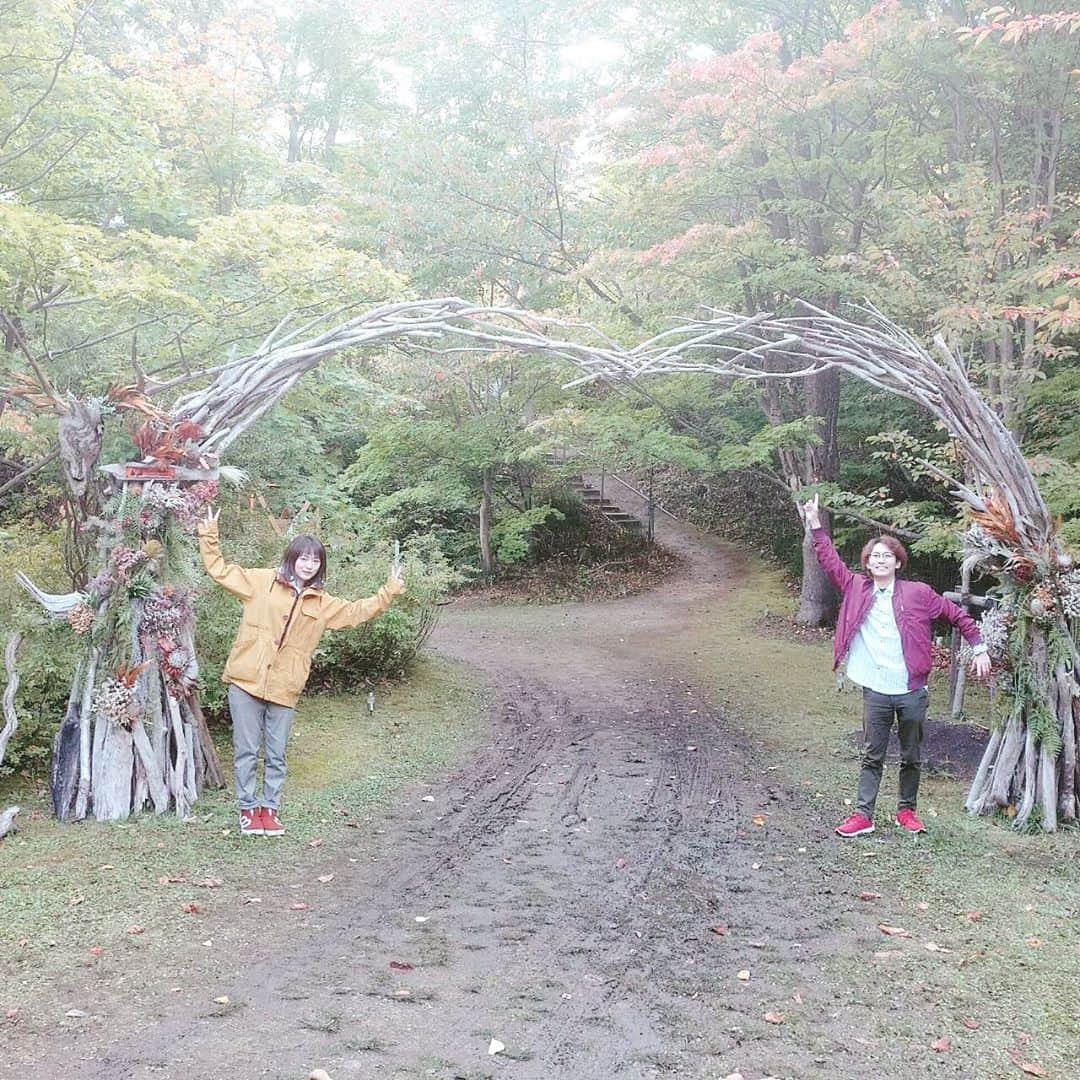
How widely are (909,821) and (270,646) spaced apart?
3379mm

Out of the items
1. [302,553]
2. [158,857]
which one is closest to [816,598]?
[302,553]

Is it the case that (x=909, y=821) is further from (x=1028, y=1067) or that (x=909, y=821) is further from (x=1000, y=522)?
(x=1028, y=1067)

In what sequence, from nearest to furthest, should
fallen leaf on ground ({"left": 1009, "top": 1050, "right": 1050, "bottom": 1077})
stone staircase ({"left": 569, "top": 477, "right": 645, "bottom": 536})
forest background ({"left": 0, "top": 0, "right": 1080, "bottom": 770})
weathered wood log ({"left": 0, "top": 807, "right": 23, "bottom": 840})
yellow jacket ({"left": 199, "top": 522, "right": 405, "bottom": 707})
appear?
fallen leaf on ground ({"left": 1009, "top": 1050, "right": 1050, "bottom": 1077})
weathered wood log ({"left": 0, "top": 807, "right": 23, "bottom": 840})
yellow jacket ({"left": 199, "top": 522, "right": 405, "bottom": 707})
forest background ({"left": 0, "top": 0, "right": 1080, "bottom": 770})
stone staircase ({"left": 569, "top": 477, "right": 645, "bottom": 536})

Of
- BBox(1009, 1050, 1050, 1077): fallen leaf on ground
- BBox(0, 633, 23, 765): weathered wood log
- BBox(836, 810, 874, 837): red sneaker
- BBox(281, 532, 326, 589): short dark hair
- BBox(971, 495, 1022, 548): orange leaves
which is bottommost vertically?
BBox(836, 810, 874, 837): red sneaker

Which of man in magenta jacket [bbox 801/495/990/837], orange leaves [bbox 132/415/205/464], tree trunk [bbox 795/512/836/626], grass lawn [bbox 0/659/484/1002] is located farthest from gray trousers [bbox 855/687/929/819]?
tree trunk [bbox 795/512/836/626]

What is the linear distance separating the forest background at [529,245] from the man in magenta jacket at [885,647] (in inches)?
93.8

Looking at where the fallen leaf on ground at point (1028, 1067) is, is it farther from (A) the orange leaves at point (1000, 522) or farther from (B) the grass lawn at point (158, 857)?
(B) the grass lawn at point (158, 857)

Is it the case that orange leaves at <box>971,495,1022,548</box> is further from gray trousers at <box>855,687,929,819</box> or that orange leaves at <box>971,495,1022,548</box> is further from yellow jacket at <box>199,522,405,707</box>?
yellow jacket at <box>199,522,405,707</box>

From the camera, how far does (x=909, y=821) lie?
15.5 feet

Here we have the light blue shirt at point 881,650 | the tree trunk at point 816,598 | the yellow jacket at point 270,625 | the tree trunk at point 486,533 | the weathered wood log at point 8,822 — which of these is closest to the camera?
the weathered wood log at point 8,822

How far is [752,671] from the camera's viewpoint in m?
9.57

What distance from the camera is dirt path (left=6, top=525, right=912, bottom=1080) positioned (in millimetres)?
2662

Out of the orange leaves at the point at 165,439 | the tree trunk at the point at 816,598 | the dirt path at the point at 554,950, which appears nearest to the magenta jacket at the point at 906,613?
the dirt path at the point at 554,950

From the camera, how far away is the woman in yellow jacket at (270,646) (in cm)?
446
